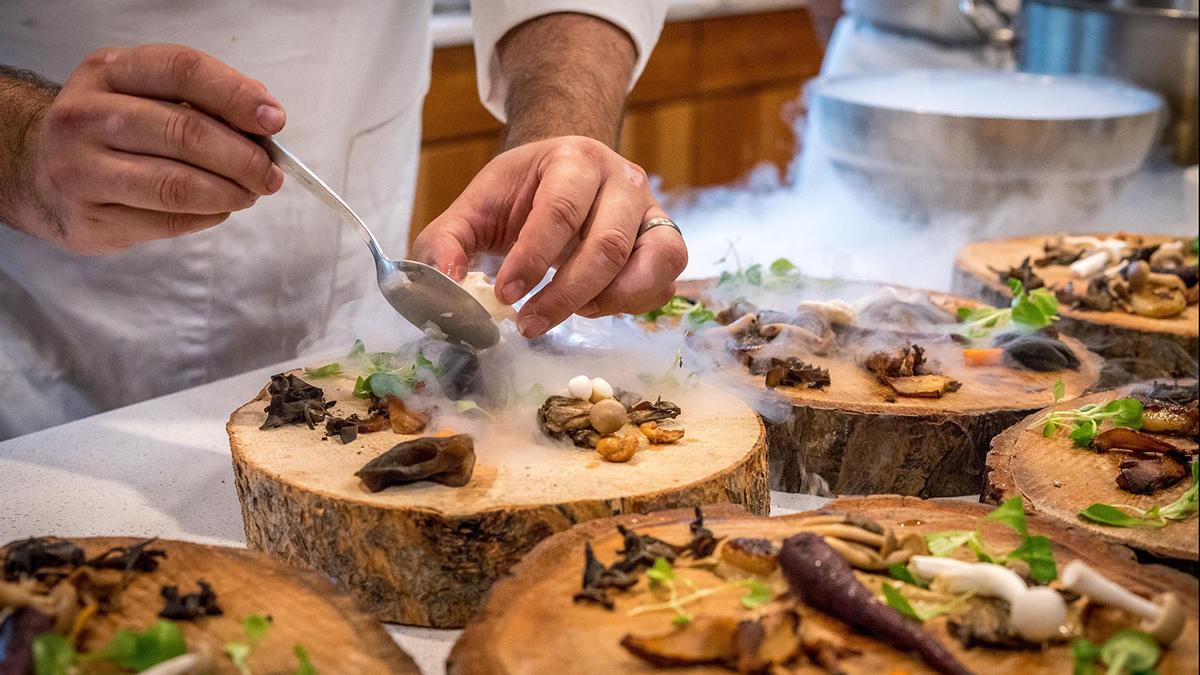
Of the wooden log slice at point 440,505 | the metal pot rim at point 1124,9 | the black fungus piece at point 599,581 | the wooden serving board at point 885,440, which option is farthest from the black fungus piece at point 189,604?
the metal pot rim at point 1124,9

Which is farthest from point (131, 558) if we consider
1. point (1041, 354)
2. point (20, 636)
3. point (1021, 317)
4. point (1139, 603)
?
point (1021, 317)

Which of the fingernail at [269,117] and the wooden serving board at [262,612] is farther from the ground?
the fingernail at [269,117]

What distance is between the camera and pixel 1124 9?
336 centimetres

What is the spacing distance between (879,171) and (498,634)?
2.00 meters

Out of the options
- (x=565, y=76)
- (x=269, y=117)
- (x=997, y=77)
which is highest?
(x=269, y=117)

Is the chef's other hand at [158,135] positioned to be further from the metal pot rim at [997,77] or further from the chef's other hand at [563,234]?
the metal pot rim at [997,77]

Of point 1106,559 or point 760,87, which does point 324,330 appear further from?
point 760,87

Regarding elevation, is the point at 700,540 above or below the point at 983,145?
below

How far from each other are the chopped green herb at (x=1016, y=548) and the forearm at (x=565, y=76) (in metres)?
1.19

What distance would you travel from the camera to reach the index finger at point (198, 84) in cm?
156

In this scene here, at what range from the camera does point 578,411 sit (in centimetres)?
177

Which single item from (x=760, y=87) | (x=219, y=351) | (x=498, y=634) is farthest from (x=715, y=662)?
(x=760, y=87)

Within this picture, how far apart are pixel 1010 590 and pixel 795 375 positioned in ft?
2.82

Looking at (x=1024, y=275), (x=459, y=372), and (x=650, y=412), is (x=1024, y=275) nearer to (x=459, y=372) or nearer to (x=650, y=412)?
(x=650, y=412)
